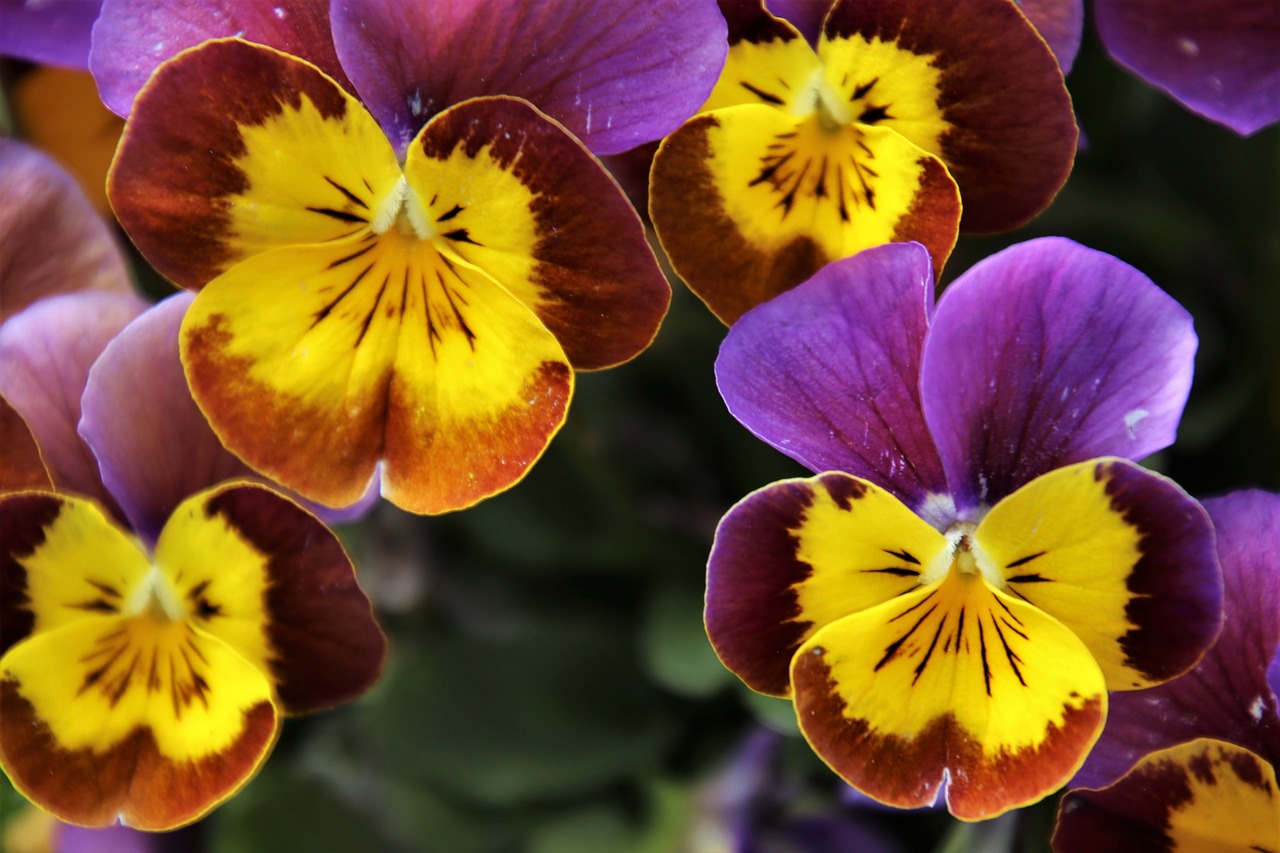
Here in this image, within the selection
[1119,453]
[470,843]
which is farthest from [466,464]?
[470,843]

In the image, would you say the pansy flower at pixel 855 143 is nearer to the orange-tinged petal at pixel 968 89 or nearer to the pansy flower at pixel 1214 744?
the orange-tinged petal at pixel 968 89

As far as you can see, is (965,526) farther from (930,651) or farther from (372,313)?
(372,313)

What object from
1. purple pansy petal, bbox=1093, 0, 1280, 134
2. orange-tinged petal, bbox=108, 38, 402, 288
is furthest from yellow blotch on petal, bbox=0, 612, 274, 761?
purple pansy petal, bbox=1093, 0, 1280, 134

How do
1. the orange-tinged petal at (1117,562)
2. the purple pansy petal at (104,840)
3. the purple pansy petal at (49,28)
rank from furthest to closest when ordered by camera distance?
1. the purple pansy petal at (104,840)
2. the purple pansy petal at (49,28)
3. the orange-tinged petal at (1117,562)

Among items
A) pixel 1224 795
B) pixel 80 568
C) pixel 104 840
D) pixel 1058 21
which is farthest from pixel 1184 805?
pixel 104 840

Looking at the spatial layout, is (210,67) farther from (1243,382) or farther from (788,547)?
(1243,382)

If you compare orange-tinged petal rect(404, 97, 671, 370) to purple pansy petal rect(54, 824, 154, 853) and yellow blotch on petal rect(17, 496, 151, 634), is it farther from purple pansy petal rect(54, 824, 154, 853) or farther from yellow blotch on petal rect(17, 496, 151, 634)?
purple pansy petal rect(54, 824, 154, 853)

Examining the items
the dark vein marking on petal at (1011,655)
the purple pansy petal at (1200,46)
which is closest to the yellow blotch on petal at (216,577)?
the dark vein marking on petal at (1011,655)
